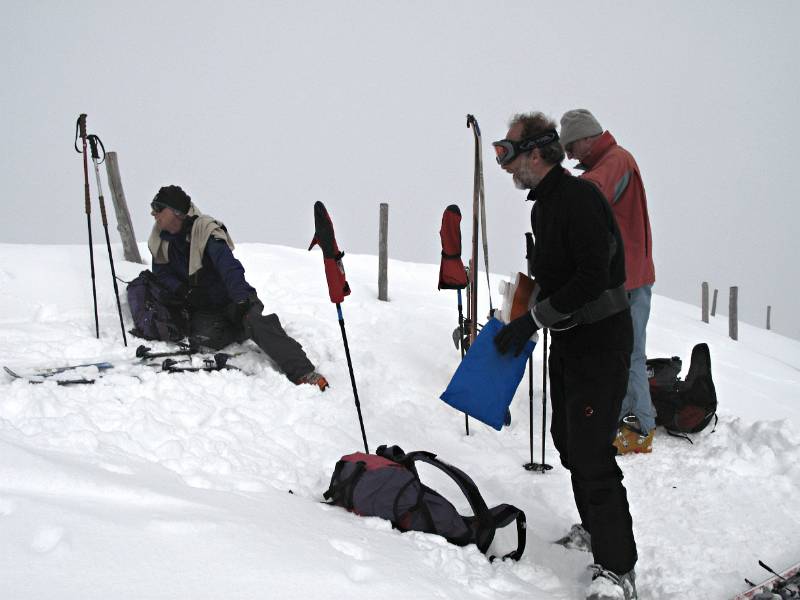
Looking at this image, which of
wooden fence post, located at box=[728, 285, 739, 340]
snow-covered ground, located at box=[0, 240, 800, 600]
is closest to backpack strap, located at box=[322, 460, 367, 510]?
snow-covered ground, located at box=[0, 240, 800, 600]

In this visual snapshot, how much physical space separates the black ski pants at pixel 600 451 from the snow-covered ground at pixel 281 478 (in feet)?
0.91

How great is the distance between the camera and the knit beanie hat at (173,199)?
15.9 ft

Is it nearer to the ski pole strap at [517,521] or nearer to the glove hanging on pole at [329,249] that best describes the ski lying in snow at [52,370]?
the glove hanging on pole at [329,249]

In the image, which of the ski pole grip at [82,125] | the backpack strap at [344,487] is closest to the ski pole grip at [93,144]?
the ski pole grip at [82,125]

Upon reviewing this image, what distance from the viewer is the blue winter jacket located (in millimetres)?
4875

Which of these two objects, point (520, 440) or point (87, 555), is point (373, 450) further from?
point (87, 555)

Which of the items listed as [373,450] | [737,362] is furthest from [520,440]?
[737,362]

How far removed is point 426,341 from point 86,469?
4171 mm

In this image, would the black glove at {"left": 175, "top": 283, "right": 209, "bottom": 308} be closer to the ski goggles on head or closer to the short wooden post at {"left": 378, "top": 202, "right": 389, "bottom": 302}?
the ski goggles on head

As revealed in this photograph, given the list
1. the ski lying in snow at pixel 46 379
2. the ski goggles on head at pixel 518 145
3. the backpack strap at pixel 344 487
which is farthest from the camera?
the ski lying in snow at pixel 46 379

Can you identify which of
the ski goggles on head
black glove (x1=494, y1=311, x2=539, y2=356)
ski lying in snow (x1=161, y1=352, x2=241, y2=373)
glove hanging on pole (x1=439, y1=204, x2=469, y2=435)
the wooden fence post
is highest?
the ski goggles on head

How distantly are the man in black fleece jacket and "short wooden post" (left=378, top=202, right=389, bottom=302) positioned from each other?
658 centimetres

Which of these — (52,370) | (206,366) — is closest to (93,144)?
(52,370)

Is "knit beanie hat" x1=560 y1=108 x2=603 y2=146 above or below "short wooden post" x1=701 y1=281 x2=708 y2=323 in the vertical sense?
above
